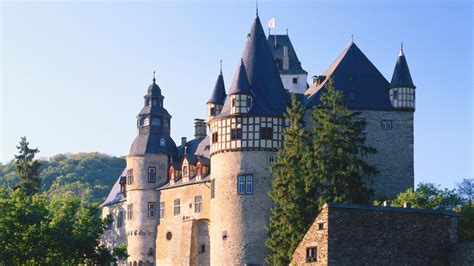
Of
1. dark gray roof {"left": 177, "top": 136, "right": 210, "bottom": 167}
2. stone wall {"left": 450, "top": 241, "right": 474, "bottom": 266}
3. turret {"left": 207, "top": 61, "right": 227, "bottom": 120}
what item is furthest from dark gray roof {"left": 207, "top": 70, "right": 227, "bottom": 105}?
stone wall {"left": 450, "top": 241, "right": 474, "bottom": 266}

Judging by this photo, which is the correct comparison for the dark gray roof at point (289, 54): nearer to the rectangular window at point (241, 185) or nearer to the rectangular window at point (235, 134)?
the rectangular window at point (235, 134)

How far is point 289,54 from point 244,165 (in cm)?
2139

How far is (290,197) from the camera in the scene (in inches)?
2566

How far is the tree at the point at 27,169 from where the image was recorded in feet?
303

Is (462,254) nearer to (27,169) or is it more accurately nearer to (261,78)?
(261,78)

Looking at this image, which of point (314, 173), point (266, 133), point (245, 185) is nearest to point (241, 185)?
point (245, 185)

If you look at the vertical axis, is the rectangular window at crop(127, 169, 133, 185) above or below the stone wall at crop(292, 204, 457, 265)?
above

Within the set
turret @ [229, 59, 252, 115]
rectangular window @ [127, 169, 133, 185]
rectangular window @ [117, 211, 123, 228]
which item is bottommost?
rectangular window @ [117, 211, 123, 228]

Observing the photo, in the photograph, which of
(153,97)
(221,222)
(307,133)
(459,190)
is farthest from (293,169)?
(459,190)

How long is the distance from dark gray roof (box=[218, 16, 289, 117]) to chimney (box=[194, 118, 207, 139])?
13859mm

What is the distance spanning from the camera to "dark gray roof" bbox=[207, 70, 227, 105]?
266ft

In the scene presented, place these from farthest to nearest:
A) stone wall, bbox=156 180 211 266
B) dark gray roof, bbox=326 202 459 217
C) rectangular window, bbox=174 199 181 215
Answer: rectangular window, bbox=174 199 181 215
stone wall, bbox=156 180 211 266
dark gray roof, bbox=326 202 459 217

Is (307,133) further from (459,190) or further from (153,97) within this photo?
(459,190)

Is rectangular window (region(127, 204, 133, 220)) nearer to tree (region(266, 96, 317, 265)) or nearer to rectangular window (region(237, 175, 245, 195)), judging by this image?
rectangular window (region(237, 175, 245, 195))
